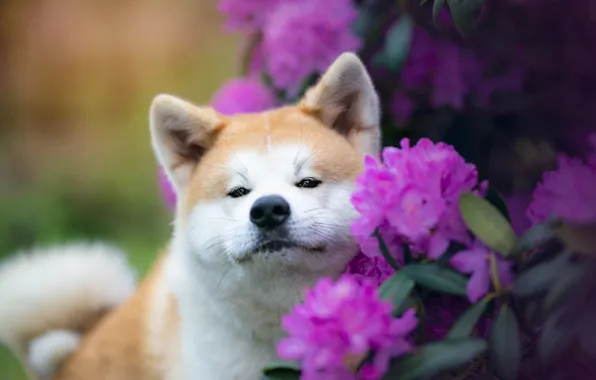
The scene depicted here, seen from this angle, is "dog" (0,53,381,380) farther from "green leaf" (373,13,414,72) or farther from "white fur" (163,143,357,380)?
"green leaf" (373,13,414,72)

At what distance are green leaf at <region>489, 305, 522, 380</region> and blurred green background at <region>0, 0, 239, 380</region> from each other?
115 inches

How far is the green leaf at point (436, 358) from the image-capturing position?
992 millimetres

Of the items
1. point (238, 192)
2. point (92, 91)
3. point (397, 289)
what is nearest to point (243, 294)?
point (238, 192)

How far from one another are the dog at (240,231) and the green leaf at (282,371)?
0.87 feet

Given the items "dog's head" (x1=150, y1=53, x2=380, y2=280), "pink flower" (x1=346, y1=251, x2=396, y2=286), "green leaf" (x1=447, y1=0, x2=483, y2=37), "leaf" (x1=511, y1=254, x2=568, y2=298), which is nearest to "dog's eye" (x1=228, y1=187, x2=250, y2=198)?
"dog's head" (x1=150, y1=53, x2=380, y2=280)

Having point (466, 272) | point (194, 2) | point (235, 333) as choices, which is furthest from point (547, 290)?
point (194, 2)

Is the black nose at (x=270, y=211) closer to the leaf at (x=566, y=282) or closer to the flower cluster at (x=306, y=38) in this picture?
the leaf at (x=566, y=282)

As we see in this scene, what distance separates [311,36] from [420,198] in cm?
88

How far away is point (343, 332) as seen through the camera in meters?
1.03

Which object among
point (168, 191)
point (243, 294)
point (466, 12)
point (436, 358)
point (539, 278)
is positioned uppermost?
point (466, 12)

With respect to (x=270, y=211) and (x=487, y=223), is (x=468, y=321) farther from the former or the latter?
(x=270, y=211)

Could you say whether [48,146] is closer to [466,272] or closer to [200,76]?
[200,76]

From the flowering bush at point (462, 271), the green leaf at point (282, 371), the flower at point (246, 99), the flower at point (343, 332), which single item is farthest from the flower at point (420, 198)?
the flower at point (246, 99)

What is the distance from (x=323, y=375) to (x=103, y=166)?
3.23 metres
